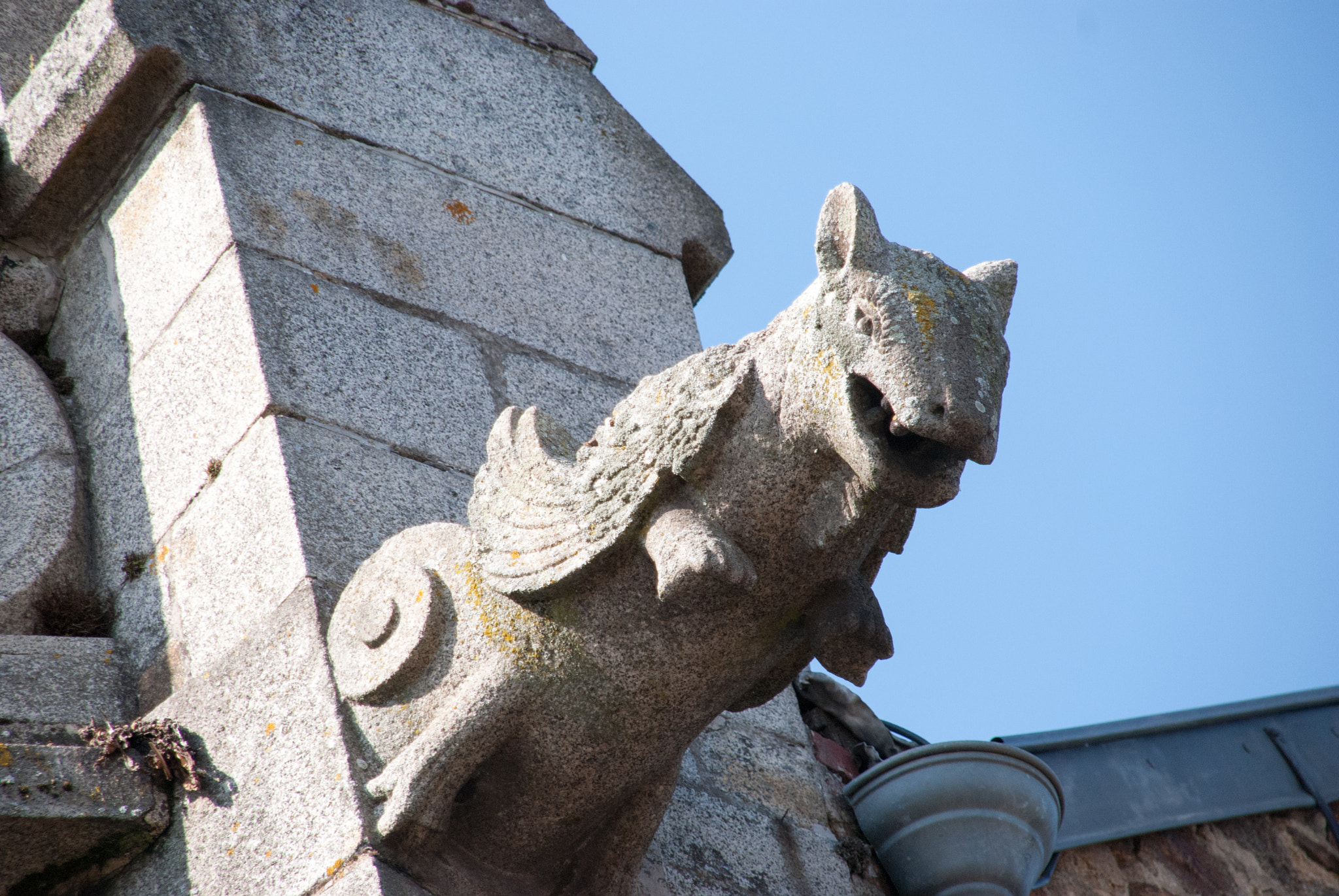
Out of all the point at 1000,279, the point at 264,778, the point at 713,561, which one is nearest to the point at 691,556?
the point at 713,561

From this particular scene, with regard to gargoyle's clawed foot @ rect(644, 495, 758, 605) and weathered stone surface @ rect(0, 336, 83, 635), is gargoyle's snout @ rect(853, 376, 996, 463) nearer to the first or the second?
gargoyle's clawed foot @ rect(644, 495, 758, 605)

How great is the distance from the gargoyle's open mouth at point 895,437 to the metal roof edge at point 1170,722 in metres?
1.80

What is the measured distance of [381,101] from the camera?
380 cm

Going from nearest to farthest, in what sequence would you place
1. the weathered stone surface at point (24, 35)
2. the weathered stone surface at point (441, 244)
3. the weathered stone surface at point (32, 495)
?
1. the weathered stone surface at point (32, 495)
2. the weathered stone surface at point (441, 244)
3. the weathered stone surface at point (24, 35)

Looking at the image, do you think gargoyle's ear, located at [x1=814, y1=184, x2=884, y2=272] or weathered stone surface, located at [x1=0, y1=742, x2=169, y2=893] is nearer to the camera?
gargoyle's ear, located at [x1=814, y1=184, x2=884, y2=272]

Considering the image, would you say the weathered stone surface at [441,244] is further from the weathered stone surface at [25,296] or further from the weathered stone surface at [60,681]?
the weathered stone surface at [60,681]

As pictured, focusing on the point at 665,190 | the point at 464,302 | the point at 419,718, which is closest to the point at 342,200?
the point at 464,302

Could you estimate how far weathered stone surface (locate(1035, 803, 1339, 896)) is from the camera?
392 cm

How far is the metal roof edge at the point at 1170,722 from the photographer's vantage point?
4.10m

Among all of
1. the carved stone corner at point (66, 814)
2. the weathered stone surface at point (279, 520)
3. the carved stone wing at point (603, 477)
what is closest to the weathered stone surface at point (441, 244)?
the weathered stone surface at point (279, 520)

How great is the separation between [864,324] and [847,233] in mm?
152

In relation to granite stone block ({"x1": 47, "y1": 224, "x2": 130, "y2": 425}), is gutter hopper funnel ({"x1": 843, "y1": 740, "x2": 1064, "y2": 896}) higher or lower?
lower

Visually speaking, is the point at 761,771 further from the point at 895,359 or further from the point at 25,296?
the point at 25,296

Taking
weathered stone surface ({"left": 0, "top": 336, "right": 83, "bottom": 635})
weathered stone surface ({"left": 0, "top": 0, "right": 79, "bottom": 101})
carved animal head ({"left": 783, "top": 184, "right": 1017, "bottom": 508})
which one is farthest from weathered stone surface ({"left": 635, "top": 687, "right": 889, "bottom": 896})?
weathered stone surface ({"left": 0, "top": 0, "right": 79, "bottom": 101})
